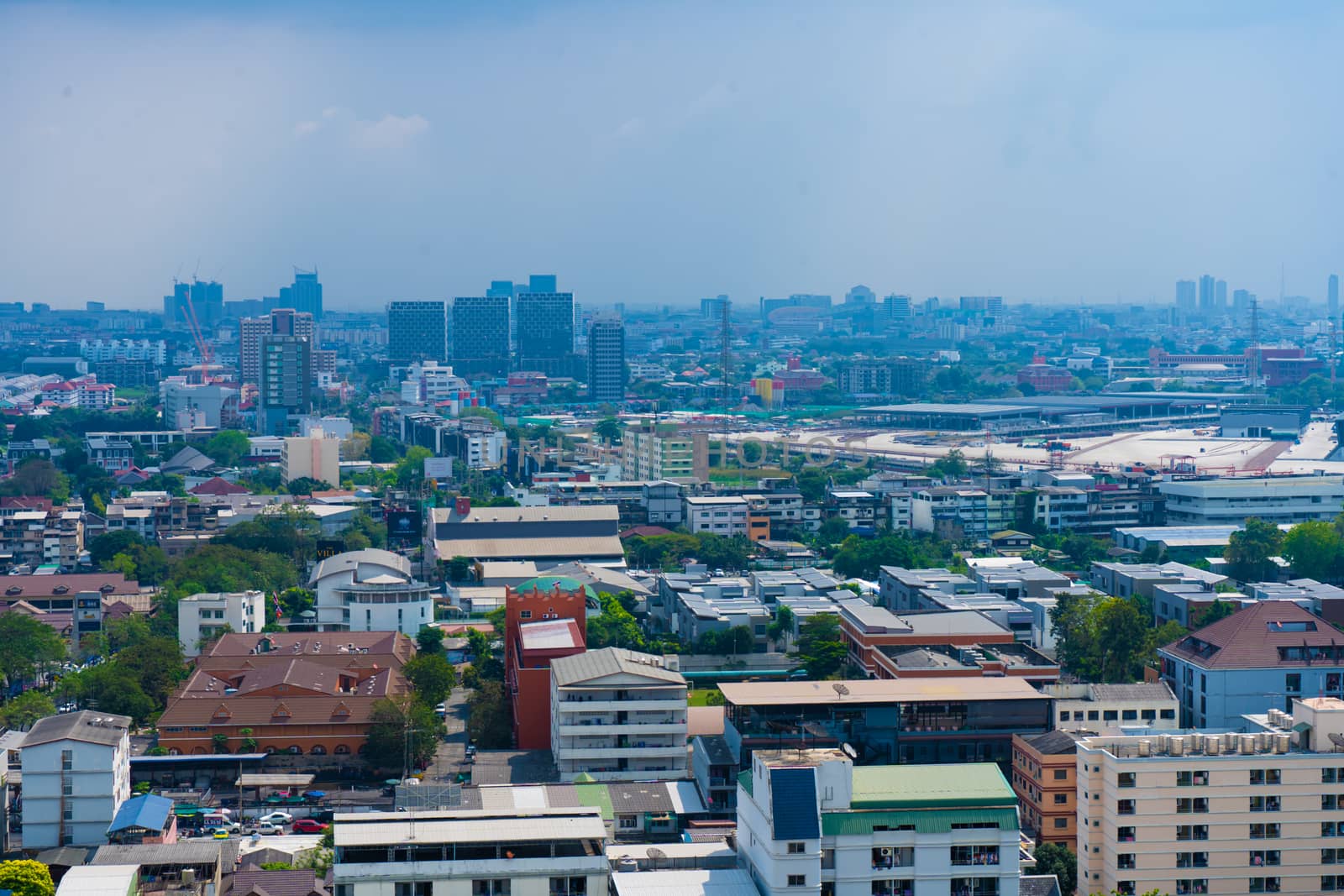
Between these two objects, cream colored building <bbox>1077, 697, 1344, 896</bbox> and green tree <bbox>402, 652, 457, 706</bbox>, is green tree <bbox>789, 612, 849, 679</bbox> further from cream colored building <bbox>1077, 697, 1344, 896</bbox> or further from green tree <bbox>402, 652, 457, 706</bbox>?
cream colored building <bbox>1077, 697, 1344, 896</bbox>

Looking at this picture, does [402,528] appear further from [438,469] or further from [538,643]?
[538,643]

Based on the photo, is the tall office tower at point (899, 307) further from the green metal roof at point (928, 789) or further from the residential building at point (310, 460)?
the green metal roof at point (928, 789)

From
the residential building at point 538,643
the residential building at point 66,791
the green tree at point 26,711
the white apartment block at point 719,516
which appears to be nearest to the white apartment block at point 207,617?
the green tree at point 26,711

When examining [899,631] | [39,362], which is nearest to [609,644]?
[899,631]

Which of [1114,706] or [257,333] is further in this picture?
[257,333]

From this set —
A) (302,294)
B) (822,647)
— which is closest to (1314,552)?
(822,647)

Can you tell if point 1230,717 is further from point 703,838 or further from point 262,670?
point 262,670

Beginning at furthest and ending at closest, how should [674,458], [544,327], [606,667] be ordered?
1. [544,327]
2. [674,458]
3. [606,667]
